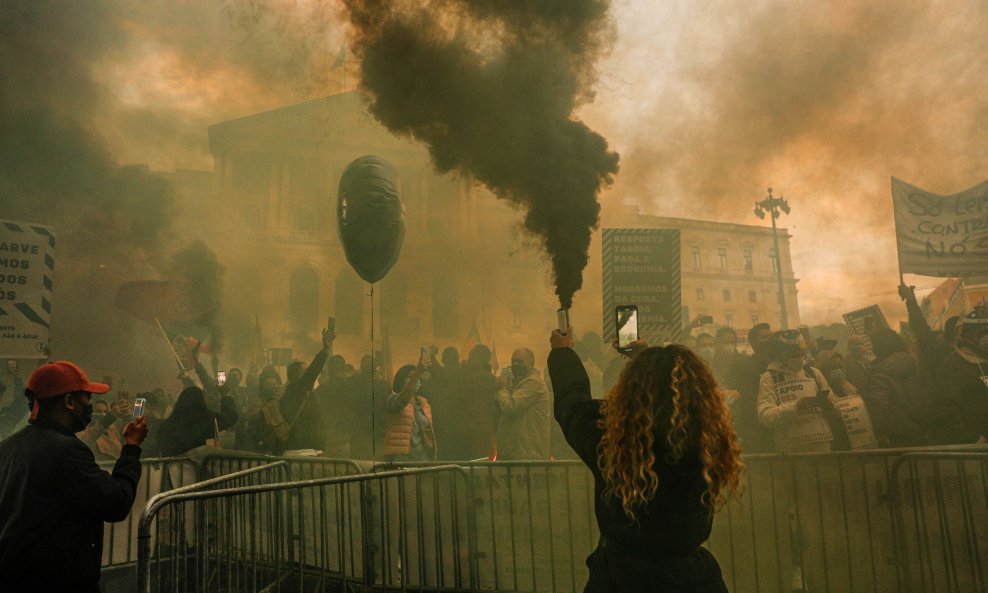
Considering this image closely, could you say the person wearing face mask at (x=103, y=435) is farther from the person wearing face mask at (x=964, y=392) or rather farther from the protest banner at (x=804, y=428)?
A: the person wearing face mask at (x=964, y=392)

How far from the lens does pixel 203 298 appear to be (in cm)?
1026

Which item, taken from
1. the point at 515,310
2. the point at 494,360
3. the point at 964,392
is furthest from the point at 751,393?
the point at 515,310

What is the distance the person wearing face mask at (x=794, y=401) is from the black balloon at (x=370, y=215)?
4149 mm

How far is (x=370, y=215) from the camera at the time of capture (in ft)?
23.5

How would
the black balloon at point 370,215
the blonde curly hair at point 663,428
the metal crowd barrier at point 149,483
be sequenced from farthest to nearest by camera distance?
the black balloon at point 370,215, the metal crowd barrier at point 149,483, the blonde curly hair at point 663,428

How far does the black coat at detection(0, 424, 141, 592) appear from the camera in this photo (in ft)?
7.97

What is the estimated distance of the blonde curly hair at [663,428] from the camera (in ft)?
6.31

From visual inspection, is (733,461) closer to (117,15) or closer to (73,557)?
(73,557)

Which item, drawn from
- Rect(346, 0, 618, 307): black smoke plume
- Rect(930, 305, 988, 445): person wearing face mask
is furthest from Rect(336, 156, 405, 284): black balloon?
Rect(930, 305, 988, 445): person wearing face mask

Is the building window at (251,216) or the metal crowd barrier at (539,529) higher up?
the building window at (251,216)

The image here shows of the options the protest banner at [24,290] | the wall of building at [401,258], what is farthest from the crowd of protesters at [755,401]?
the wall of building at [401,258]

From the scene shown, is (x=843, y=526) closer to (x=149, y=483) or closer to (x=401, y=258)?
(x=149, y=483)

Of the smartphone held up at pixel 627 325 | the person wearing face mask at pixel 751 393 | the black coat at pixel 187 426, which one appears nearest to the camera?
the smartphone held up at pixel 627 325

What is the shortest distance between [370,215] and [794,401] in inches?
179
